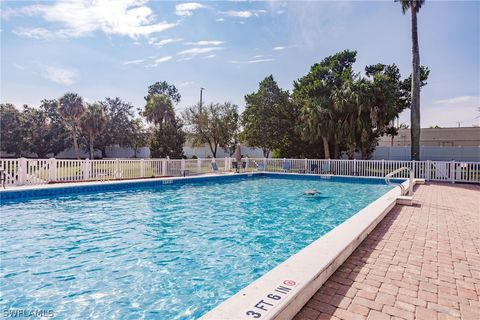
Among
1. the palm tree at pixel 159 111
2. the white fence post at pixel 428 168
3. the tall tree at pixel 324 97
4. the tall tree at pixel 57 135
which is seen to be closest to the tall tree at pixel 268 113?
the tall tree at pixel 324 97

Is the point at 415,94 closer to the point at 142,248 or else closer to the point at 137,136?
the point at 142,248

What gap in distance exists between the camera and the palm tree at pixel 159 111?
28450 millimetres

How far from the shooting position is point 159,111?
93.4 ft

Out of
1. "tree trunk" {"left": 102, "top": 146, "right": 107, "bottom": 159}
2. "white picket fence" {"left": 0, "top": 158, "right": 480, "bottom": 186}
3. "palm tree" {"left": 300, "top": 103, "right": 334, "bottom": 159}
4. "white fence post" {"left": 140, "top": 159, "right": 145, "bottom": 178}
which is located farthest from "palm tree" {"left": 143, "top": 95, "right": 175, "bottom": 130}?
"tree trunk" {"left": 102, "top": 146, "right": 107, "bottom": 159}

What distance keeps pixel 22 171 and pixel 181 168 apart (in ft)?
22.9

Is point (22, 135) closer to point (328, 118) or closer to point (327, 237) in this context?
point (328, 118)

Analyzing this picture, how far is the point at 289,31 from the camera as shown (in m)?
14.7

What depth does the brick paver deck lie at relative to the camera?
2.27 metres

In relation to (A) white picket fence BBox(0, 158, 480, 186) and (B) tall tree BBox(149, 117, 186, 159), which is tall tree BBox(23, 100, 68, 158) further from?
(A) white picket fence BBox(0, 158, 480, 186)

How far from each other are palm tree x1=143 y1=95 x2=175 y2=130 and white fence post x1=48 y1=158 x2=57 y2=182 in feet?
58.6

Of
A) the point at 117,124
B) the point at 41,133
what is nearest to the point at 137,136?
the point at 117,124

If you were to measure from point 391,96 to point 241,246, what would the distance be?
58.7 feet

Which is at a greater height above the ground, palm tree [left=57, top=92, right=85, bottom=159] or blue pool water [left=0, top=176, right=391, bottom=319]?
palm tree [left=57, top=92, right=85, bottom=159]

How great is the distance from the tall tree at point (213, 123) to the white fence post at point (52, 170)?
20139mm
